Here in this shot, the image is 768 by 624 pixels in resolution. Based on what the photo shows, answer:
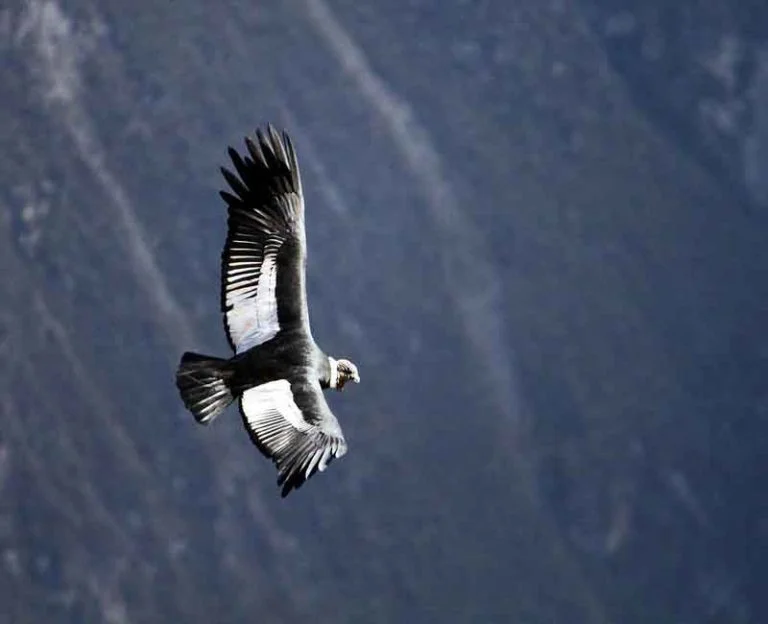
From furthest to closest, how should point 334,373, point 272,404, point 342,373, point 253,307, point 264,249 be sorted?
1. point 342,373
2. point 334,373
3. point 264,249
4. point 253,307
5. point 272,404

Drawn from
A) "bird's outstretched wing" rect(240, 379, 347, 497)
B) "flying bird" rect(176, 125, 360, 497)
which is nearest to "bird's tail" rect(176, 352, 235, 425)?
"flying bird" rect(176, 125, 360, 497)

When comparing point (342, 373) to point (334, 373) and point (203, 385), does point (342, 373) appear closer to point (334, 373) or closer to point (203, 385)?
point (334, 373)

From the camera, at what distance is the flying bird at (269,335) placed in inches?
681

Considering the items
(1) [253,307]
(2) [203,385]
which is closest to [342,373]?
(1) [253,307]

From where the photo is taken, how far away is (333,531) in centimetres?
2389

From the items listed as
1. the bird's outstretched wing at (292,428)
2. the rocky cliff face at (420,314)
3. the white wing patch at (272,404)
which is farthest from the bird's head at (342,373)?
the rocky cliff face at (420,314)

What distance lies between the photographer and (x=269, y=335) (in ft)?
58.7

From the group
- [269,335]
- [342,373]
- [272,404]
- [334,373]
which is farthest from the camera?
[342,373]

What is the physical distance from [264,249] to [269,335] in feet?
2.61

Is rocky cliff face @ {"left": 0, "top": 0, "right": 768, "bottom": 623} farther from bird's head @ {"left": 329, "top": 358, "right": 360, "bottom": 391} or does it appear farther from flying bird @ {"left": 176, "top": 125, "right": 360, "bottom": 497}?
flying bird @ {"left": 176, "top": 125, "right": 360, "bottom": 497}

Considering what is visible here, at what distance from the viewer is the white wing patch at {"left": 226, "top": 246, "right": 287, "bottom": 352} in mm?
17938

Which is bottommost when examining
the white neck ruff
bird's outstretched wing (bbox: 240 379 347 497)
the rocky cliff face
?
the rocky cliff face

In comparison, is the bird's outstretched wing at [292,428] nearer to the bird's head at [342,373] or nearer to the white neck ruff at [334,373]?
the white neck ruff at [334,373]

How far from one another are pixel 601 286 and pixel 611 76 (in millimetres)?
2659
